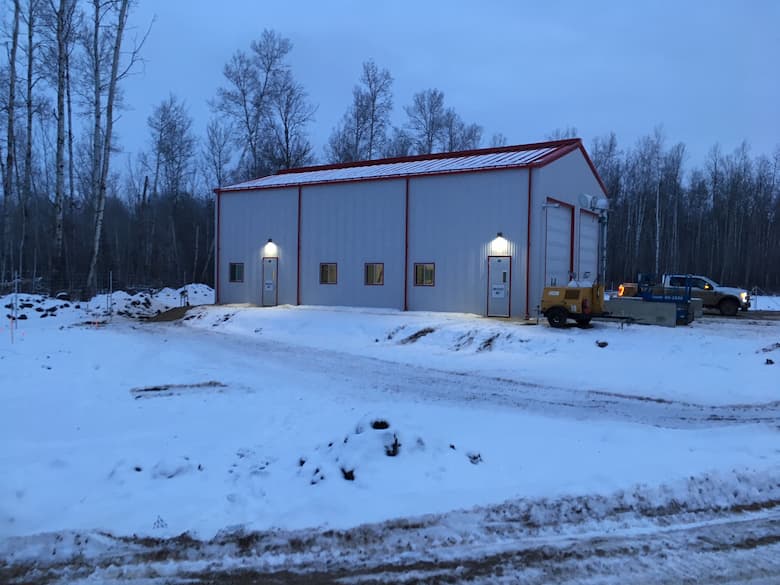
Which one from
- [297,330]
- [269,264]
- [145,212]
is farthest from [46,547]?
[145,212]

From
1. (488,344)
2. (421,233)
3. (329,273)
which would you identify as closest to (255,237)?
(329,273)

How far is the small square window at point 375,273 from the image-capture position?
77.7 ft

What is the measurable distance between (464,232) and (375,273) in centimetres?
436

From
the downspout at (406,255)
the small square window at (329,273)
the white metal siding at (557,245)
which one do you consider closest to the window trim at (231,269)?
the small square window at (329,273)

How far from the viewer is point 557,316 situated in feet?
58.1

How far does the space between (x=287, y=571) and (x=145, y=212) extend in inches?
2253

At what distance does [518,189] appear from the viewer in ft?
67.8

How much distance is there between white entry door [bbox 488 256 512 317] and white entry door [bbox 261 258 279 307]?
1071cm

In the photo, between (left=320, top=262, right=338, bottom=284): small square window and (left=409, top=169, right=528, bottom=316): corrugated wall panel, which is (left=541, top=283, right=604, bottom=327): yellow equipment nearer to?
(left=409, top=169, right=528, bottom=316): corrugated wall panel

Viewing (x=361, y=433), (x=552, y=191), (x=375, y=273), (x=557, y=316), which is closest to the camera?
(x=361, y=433)

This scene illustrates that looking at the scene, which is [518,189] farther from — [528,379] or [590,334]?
[528,379]

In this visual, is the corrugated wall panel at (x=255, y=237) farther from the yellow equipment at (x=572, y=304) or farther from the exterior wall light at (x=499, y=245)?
the yellow equipment at (x=572, y=304)

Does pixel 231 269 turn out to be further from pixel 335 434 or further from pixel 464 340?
pixel 335 434

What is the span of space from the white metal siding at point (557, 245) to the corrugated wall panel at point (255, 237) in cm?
1148
